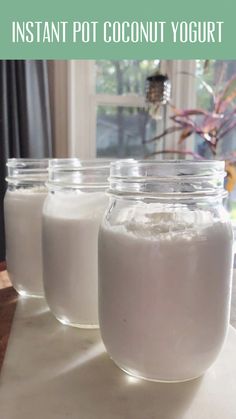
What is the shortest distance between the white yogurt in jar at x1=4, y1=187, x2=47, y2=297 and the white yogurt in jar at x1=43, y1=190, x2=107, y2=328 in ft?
0.26

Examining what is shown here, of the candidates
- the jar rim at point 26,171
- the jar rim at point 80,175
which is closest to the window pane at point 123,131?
the jar rim at point 26,171

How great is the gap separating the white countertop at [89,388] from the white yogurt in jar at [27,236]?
125mm

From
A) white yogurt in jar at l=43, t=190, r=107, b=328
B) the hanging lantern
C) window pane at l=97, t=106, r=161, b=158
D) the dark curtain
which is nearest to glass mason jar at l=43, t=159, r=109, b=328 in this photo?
white yogurt in jar at l=43, t=190, r=107, b=328

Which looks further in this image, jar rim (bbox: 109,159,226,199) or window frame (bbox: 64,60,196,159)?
window frame (bbox: 64,60,196,159)

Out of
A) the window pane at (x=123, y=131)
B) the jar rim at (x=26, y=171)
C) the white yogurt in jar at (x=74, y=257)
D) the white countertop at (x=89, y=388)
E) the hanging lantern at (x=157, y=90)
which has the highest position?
the hanging lantern at (x=157, y=90)

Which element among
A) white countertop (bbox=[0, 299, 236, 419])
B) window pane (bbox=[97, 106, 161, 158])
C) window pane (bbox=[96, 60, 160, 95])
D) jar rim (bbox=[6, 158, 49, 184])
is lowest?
white countertop (bbox=[0, 299, 236, 419])

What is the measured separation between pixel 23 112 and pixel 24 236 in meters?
1.07

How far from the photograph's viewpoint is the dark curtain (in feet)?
4.82

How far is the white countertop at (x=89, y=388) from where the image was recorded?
1.09 feet

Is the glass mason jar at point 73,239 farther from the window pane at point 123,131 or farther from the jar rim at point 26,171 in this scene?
the window pane at point 123,131

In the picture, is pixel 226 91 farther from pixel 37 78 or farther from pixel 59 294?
pixel 59 294

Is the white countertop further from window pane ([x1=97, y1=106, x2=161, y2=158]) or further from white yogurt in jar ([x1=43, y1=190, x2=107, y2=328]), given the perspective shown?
window pane ([x1=97, y1=106, x2=161, y2=158])

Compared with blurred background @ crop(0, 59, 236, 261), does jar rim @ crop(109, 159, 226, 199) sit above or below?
below

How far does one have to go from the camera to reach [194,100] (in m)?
1.88
